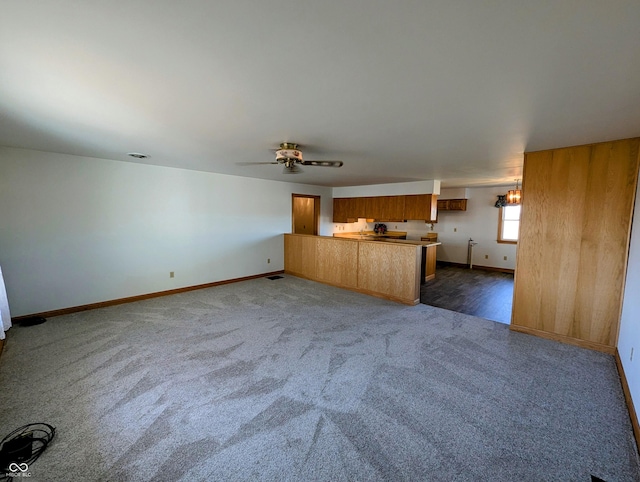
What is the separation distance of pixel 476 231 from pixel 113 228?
27.2 ft

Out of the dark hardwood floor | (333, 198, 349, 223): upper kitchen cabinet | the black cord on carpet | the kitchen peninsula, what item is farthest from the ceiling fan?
(333, 198, 349, 223): upper kitchen cabinet

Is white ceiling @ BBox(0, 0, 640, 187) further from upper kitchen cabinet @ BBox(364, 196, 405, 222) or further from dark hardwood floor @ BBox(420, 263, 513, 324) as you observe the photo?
upper kitchen cabinet @ BBox(364, 196, 405, 222)

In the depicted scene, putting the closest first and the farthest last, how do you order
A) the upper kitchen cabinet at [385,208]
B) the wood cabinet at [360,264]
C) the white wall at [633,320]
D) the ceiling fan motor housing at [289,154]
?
the white wall at [633,320], the ceiling fan motor housing at [289,154], the wood cabinet at [360,264], the upper kitchen cabinet at [385,208]

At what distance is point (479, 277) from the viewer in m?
6.34

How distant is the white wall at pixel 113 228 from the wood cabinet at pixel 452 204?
5.09m

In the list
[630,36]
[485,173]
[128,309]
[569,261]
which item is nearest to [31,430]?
[128,309]

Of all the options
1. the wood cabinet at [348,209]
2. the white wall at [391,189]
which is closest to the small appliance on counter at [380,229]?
the wood cabinet at [348,209]

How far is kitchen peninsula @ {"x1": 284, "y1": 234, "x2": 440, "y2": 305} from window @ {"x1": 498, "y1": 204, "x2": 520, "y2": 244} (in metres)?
2.35

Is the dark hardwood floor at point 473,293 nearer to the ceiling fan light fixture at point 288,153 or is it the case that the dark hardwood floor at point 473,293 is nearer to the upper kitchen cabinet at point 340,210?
Result: the upper kitchen cabinet at point 340,210

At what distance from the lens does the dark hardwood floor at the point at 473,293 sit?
409 centimetres

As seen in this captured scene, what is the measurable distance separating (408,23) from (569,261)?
329 cm

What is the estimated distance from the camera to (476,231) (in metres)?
7.41

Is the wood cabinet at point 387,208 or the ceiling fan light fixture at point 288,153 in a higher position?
the ceiling fan light fixture at point 288,153

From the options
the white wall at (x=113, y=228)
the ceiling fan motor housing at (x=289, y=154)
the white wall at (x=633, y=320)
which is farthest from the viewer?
the white wall at (x=113, y=228)
